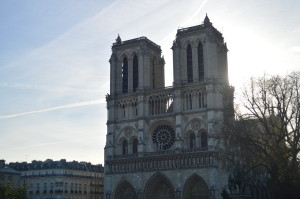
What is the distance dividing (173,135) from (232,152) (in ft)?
67.7

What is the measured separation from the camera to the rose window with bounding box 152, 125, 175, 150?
61.4m

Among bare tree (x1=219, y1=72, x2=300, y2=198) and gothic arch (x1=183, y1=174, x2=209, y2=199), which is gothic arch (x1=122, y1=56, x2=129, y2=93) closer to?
gothic arch (x1=183, y1=174, x2=209, y2=199)

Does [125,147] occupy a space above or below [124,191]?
above

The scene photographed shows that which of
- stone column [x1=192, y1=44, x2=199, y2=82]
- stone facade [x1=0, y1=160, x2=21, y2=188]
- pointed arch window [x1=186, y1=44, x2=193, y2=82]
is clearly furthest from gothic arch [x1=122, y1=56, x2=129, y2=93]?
stone facade [x1=0, y1=160, x2=21, y2=188]

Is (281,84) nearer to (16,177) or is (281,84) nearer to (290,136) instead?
(290,136)

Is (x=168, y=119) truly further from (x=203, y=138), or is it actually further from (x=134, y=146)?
(x=134, y=146)

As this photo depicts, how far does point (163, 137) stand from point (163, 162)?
3981mm

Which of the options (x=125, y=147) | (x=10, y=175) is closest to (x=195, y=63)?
(x=125, y=147)

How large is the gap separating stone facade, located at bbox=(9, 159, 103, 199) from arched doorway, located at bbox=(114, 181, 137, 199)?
1571 centimetres

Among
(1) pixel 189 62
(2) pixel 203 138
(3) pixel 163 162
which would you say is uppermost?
(1) pixel 189 62

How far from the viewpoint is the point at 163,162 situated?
194ft

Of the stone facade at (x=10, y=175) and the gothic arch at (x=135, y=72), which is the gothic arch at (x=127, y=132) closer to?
the gothic arch at (x=135, y=72)

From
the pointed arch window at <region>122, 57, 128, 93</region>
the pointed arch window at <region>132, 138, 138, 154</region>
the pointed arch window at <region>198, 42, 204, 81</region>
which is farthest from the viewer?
the pointed arch window at <region>122, 57, 128, 93</region>

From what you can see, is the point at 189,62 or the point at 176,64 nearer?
the point at 176,64
